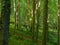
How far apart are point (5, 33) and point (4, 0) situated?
1.34 m

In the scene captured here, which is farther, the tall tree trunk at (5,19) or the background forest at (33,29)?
the background forest at (33,29)

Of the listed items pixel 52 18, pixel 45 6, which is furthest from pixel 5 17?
pixel 52 18

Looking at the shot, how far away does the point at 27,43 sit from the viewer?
22.6 m

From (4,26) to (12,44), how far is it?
13133mm

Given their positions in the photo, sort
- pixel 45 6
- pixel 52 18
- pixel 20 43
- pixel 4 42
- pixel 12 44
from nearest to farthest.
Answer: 1. pixel 4 42
2. pixel 45 6
3. pixel 12 44
4. pixel 20 43
5. pixel 52 18

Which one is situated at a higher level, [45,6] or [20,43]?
[45,6]

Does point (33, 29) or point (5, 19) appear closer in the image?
point (5, 19)

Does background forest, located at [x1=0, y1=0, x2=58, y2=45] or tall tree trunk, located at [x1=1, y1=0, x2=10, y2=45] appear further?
background forest, located at [x1=0, y1=0, x2=58, y2=45]

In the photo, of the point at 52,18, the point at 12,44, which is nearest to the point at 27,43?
the point at 12,44

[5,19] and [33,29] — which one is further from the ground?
[5,19]

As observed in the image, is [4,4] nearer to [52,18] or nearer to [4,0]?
[4,0]

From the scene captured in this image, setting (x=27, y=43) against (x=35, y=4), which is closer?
(x=27, y=43)

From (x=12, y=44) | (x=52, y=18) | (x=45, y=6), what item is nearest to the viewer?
(x=45, y=6)

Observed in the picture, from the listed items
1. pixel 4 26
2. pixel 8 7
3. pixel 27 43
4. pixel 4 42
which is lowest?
pixel 27 43
